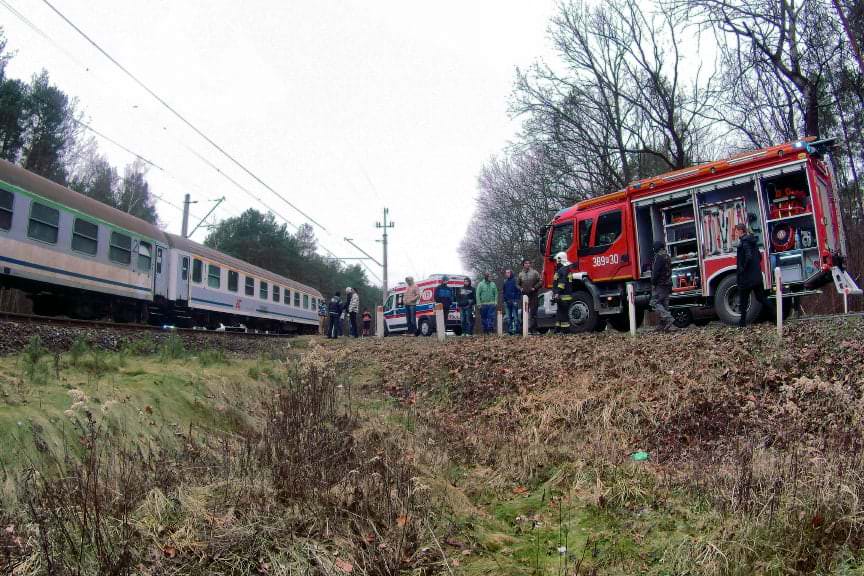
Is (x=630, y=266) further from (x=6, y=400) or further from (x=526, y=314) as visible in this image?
(x=6, y=400)

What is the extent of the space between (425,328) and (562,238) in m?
9.45

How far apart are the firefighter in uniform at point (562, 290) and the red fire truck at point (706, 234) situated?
17 cm

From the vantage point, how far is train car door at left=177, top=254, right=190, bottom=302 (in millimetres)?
16733

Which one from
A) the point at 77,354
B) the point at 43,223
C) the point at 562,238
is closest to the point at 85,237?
the point at 43,223

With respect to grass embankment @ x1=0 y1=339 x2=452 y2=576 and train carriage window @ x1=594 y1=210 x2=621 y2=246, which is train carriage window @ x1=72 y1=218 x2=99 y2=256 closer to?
grass embankment @ x1=0 y1=339 x2=452 y2=576

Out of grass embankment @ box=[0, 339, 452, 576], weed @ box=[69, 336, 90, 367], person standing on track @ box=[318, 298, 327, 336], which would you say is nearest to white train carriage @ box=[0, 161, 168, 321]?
weed @ box=[69, 336, 90, 367]

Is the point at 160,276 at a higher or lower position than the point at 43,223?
lower

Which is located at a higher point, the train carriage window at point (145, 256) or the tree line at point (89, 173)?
the tree line at point (89, 173)

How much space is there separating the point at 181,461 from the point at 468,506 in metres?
2.00

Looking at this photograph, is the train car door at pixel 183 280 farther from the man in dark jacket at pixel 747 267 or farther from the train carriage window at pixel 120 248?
the man in dark jacket at pixel 747 267

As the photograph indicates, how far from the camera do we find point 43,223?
11016 millimetres

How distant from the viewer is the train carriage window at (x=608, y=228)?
41.0 feet

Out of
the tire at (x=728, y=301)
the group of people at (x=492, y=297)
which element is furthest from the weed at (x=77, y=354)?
the tire at (x=728, y=301)

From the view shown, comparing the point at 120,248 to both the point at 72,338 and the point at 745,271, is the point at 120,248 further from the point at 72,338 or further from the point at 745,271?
the point at 745,271
